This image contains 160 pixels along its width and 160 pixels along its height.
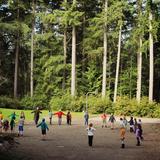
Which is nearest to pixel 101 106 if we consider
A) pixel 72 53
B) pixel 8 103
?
pixel 72 53

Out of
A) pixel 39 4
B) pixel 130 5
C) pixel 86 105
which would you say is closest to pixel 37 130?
pixel 86 105

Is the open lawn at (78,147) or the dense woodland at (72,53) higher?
the dense woodland at (72,53)

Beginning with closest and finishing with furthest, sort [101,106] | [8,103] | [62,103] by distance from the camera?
[101,106], [8,103], [62,103]

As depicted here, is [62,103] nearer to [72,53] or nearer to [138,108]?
[72,53]

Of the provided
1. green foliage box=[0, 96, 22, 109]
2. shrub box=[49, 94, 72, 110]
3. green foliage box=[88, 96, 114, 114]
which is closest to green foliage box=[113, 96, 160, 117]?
green foliage box=[88, 96, 114, 114]

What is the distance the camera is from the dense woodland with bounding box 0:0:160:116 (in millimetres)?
61906

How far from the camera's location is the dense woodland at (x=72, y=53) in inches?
2437

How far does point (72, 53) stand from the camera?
63625mm

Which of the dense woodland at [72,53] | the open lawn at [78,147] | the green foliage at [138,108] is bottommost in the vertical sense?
the open lawn at [78,147]

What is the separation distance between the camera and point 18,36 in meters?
67.6

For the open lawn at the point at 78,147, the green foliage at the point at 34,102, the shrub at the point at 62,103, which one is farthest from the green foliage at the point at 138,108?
the open lawn at the point at 78,147

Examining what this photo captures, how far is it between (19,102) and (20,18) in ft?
46.3

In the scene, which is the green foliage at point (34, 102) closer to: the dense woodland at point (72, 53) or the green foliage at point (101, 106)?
the dense woodland at point (72, 53)

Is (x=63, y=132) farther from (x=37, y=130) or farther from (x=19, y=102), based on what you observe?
(x=19, y=102)
